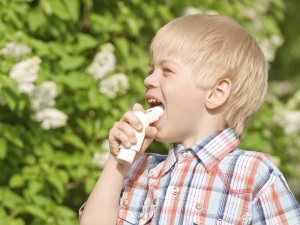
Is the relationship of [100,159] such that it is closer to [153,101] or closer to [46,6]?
[46,6]

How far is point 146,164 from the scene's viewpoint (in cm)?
242

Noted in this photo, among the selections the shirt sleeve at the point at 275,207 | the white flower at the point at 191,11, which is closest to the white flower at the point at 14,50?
the white flower at the point at 191,11

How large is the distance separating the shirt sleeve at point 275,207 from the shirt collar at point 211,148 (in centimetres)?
18

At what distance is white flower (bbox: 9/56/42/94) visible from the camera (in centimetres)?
329

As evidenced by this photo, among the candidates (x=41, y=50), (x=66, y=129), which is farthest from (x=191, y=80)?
(x=66, y=129)

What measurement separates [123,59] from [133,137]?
6.10 ft

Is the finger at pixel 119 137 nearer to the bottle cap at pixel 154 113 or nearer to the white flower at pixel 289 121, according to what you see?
the bottle cap at pixel 154 113

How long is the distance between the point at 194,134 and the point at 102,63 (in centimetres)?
158

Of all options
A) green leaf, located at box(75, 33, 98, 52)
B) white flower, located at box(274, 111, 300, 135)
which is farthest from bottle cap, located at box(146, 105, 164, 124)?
white flower, located at box(274, 111, 300, 135)

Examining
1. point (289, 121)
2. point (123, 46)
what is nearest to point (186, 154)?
point (123, 46)

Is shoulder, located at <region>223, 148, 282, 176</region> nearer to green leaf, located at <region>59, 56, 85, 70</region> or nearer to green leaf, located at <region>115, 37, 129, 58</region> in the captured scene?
green leaf, located at <region>59, 56, 85, 70</region>

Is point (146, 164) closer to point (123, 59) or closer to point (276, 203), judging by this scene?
point (276, 203)

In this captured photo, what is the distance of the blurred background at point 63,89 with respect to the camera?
11.3ft

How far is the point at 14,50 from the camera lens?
11.1ft
